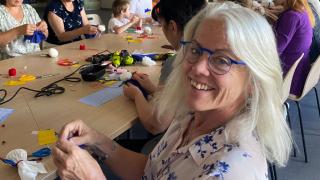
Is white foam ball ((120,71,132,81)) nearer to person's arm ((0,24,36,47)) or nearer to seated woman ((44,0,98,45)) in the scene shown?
person's arm ((0,24,36,47))

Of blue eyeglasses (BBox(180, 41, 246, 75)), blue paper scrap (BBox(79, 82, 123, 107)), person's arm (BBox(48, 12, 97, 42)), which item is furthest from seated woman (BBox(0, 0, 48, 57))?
blue eyeglasses (BBox(180, 41, 246, 75))

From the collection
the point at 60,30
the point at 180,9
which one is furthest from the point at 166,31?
the point at 60,30

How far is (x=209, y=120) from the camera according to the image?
1124 mm

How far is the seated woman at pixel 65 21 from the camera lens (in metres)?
3.19

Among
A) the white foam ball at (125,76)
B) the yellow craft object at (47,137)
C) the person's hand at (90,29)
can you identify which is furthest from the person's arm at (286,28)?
the yellow craft object at (47,137)

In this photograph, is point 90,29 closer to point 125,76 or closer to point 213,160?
point 125,76

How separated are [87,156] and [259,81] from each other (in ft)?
1.85

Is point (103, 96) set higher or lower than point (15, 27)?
lower

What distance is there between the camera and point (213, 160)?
3.08ft

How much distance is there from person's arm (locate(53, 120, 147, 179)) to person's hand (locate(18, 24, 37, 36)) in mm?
1543

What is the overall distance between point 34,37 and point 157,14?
1.23m

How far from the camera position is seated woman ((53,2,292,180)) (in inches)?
37.4

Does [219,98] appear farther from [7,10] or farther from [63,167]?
[7,10]

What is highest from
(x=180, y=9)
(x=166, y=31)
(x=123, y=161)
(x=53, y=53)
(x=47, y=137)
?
(x=180, y=9)
